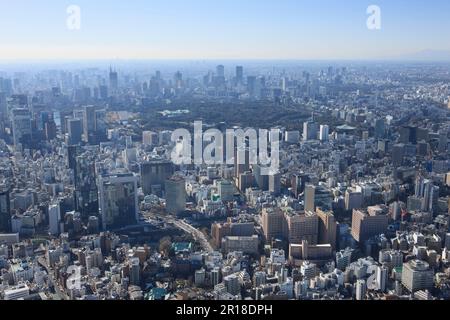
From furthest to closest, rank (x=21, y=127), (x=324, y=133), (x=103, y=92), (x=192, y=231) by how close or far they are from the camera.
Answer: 1. (x=103, y=92)
2. (x=21, y=127)
3. (x=324, y=133)
4. (x=192, y=231)

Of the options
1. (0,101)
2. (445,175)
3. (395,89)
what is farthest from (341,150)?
(0,101)

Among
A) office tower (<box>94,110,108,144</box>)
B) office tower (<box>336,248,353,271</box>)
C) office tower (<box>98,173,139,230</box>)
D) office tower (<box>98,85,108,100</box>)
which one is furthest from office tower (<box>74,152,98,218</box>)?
office tower (<box>98,85,108,100</box>)

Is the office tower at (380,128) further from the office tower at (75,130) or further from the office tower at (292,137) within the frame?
the office tower at (75,130)

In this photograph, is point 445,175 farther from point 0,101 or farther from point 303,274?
point 0,101

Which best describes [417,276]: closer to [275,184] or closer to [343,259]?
[343,259]

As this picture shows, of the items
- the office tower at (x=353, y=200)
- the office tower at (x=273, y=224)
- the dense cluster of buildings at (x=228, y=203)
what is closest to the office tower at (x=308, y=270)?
the dense cluster of buildings at (x=228, y=203)

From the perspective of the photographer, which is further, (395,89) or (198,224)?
(395,89)

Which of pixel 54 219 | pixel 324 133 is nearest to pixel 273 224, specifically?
pixel 54 219
